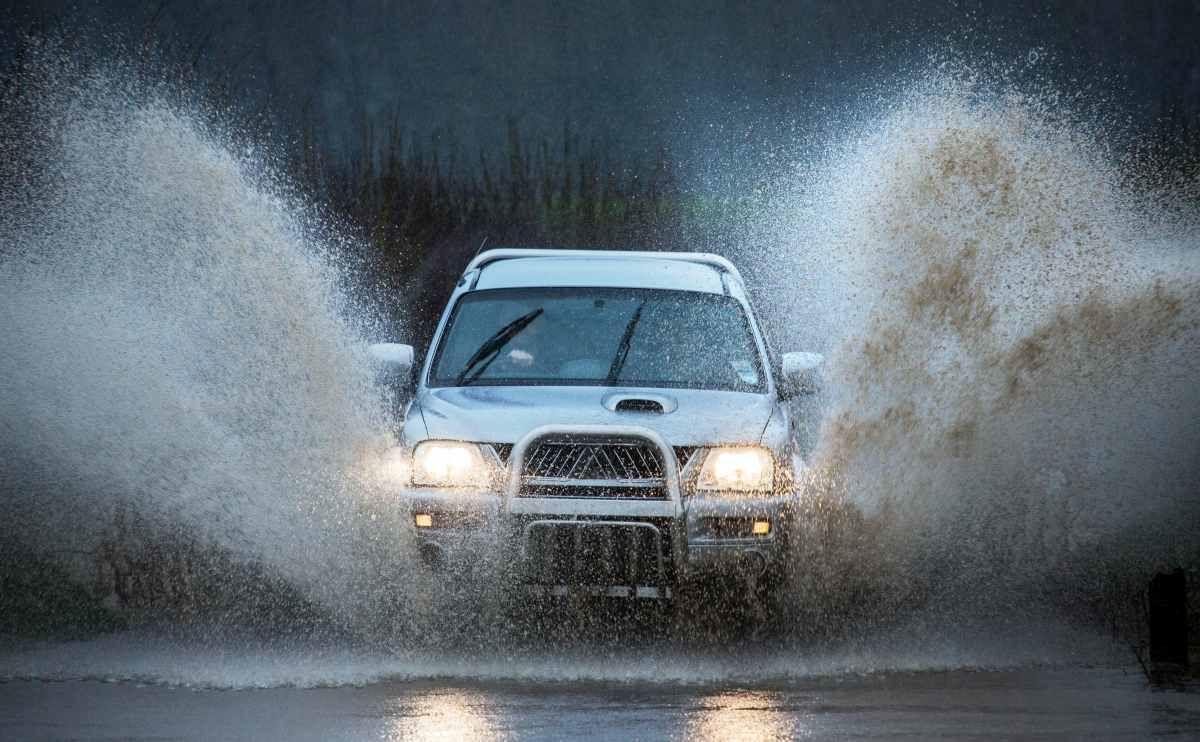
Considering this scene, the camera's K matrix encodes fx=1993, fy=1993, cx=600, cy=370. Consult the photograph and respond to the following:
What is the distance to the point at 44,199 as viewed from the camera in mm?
14227

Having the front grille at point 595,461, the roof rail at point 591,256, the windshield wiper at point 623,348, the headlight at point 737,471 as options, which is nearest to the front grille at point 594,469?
the front grille at point 595,461

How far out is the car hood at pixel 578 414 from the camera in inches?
360

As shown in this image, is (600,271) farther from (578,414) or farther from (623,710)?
(623,710)

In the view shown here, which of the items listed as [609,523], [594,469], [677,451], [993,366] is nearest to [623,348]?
[677,451]

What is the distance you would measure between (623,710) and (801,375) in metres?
2.86

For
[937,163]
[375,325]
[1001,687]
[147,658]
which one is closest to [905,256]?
[937,163]

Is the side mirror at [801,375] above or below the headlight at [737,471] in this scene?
above

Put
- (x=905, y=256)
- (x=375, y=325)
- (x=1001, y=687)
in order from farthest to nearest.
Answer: (x=375, y=325)
(x=905, y=256)
(x=1001, y=687)

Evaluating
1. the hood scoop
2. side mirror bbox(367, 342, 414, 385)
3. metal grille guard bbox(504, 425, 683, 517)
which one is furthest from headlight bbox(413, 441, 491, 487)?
side mirror bbox(367, 342, 414, 385)

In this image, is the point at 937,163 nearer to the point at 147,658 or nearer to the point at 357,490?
the point at 357,490

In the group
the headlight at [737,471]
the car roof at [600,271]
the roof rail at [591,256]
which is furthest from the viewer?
the roof rail at [591,256]

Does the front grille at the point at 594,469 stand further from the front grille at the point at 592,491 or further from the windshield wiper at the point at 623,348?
the windshield wiper at the point at 623,348

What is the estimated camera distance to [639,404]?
30.7 ft

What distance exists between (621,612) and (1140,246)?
5.73m
